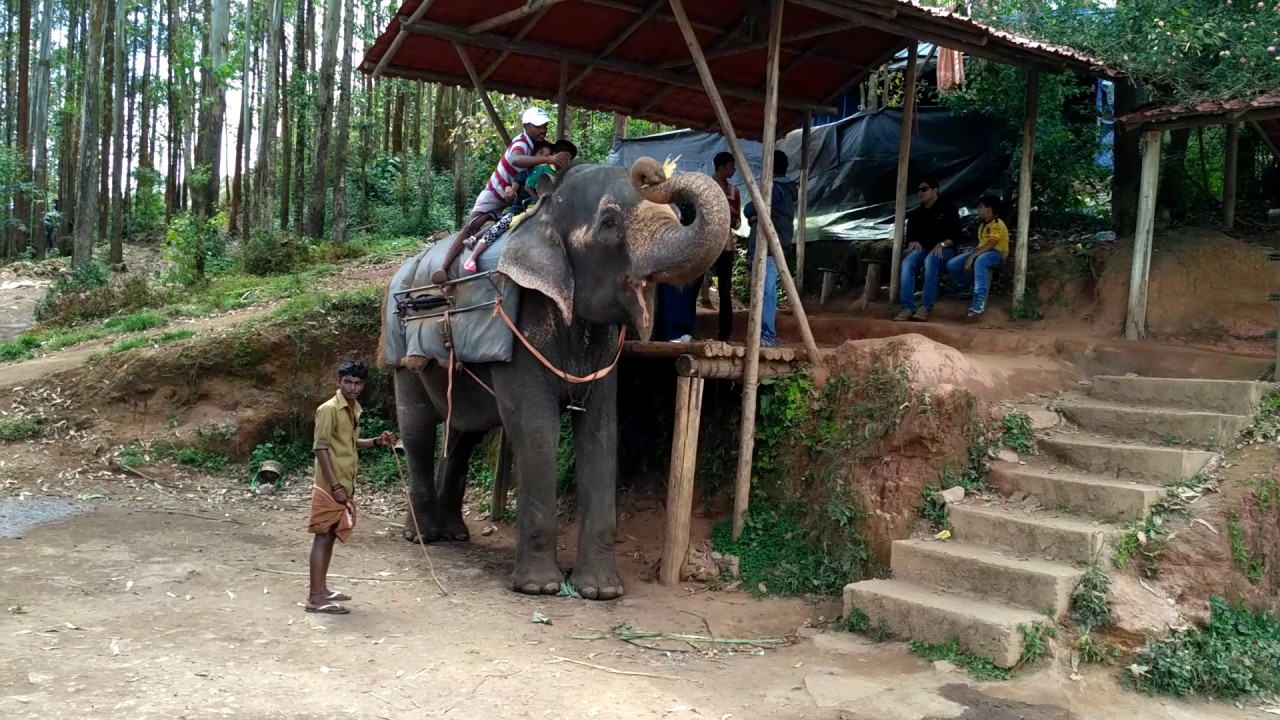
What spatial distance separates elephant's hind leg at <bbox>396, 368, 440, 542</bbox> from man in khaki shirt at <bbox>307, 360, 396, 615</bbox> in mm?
2567

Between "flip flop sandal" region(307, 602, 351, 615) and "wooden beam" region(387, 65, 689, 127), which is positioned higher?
"wooden beam" region(387, 65, 689, 127)

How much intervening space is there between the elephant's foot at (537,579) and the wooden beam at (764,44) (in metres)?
4.43

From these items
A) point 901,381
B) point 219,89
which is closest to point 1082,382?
point 901,381

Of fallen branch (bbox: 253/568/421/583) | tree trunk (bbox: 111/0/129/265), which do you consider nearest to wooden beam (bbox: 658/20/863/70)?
fallen branch (bbox: 253/568/421/583)

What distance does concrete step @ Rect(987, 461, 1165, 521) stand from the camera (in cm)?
562

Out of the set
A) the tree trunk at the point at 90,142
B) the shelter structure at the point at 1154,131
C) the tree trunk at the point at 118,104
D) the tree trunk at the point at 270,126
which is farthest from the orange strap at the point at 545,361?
the tree trunk at the point at 118,104

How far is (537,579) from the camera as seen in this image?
6.46 meters

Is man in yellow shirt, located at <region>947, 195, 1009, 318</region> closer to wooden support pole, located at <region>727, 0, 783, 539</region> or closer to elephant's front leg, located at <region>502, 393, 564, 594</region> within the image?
wooden support pole, located at <region>727, 0, 783, 539</region>

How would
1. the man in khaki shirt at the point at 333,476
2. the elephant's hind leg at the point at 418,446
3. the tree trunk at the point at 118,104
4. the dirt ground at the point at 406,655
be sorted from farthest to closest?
the tree trunk at the point at 118,104 → the elephant's hind leg at the point at 418,446 → the man in khaki shirt at the point at 333,476 → the dirt ground at the point at 406,655

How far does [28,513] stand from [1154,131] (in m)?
9.41

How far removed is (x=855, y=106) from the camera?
46.9 feet

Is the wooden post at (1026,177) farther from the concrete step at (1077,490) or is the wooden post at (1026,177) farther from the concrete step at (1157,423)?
the concrete step at (1077,490)

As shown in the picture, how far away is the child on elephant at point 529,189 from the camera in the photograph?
6.80m

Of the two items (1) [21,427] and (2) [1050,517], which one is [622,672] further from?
(1) [21,427]
